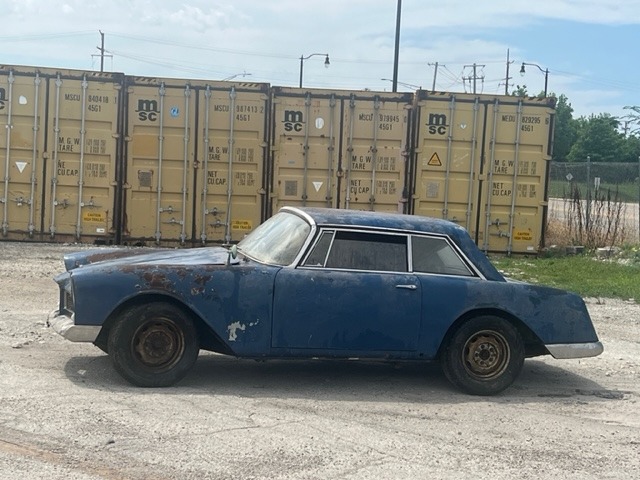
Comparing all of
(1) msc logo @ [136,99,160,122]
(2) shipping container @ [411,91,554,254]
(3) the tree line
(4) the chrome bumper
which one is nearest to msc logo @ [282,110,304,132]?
(2) shipping container @ [411,91,554,254]

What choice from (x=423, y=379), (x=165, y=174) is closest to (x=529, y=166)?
(x=165, y=174)

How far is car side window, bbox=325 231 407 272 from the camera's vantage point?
260 inches

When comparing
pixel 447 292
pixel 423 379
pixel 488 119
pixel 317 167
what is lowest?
pixel 423 379

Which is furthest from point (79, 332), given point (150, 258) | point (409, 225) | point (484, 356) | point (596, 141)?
point (596, 141)

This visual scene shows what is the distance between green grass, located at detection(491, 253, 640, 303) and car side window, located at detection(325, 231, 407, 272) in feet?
20.8

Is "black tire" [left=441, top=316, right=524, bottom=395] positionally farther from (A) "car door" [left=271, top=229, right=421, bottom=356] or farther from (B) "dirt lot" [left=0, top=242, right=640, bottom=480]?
(A) "car door" [left=271, top=229, right=421, bottom=356]

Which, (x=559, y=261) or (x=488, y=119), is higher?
(x=488, y=119)

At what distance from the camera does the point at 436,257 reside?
6.80 m

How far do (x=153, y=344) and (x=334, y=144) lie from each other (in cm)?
1015

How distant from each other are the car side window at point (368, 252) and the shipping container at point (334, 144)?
9.30 metres

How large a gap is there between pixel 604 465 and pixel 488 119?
38.9 ft

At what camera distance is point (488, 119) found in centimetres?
1625

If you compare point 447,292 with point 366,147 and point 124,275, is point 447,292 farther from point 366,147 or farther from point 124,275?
point 366,147

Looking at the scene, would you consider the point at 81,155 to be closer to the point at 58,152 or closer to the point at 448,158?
the point at 58,152
